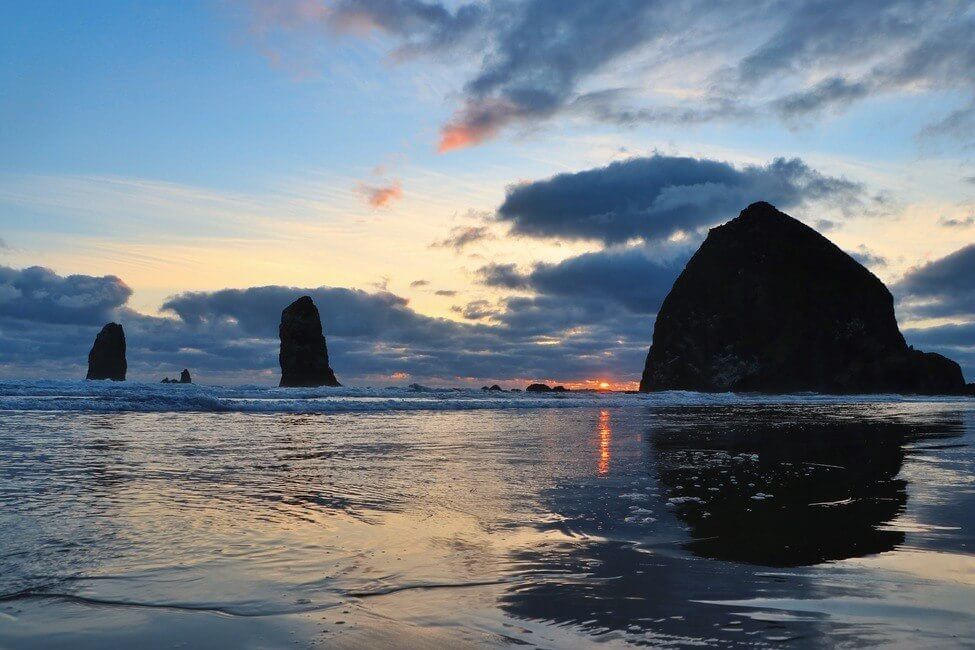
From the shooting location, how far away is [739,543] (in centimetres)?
553

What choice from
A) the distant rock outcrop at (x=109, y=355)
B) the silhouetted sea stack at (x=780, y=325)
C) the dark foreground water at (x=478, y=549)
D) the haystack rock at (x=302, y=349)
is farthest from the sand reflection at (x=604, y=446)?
the distant rock outcrop at (x=109, y=355)

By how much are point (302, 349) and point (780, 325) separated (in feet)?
229

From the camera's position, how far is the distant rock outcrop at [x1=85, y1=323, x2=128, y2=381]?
3893 inches

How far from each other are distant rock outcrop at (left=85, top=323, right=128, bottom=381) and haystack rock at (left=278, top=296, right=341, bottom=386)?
35.6 meters

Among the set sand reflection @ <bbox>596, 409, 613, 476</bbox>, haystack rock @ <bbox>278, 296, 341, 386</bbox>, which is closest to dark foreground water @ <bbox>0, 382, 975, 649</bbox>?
sand reflection @ <bbox>596, 409, 613, 476</bbox>

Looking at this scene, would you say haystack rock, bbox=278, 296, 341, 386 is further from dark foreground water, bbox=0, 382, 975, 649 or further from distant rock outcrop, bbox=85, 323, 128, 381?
dark foreground water, bbox=0, 382, 975, 649

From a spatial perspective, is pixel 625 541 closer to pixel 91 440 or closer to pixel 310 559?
pixel 310 559

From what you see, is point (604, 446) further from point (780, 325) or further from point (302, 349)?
point (780, 325)

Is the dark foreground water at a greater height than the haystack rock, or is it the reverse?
the haystack rock

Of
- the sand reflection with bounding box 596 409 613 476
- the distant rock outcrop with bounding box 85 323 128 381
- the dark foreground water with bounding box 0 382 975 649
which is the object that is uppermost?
the distant rock outcrop with bounding box 85 323 128 381

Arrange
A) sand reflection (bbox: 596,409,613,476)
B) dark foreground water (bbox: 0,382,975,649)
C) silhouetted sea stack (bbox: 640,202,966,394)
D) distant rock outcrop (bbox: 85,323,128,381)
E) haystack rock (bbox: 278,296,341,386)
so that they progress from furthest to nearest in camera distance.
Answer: distant rock outcrop (bbox: 85,323,128,381)
silhouetted sea stack (bbox: 640,202,966,394)
haystack rock (bbox: 278,296,341,386)
sand reflection (bbox: 596,409,613,476)
dark foreground water (bbox: 0,382,975,649)

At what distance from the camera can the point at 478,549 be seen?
528cm

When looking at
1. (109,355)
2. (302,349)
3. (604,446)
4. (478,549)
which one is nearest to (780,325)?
(302,349)

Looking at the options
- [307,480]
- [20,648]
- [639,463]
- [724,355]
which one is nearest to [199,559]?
[20,648]
